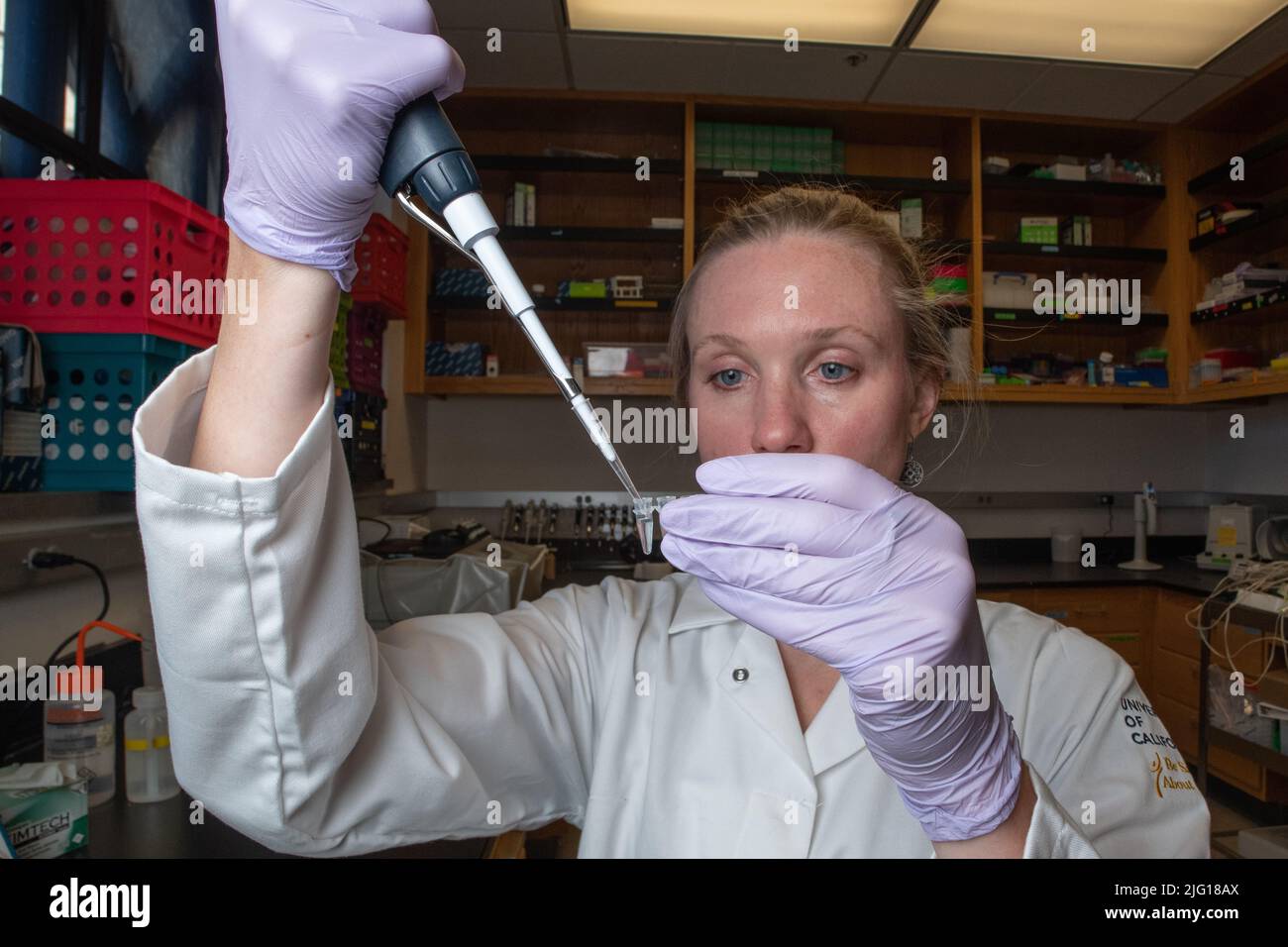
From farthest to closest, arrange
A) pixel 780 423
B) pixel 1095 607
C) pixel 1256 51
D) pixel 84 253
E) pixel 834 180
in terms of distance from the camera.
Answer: pixel 834 180 → pixel 1095 607 → pixel 1256 51 → pixel 84 253 → pixel 780 423

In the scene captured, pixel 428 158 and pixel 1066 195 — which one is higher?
pixel 1066 195

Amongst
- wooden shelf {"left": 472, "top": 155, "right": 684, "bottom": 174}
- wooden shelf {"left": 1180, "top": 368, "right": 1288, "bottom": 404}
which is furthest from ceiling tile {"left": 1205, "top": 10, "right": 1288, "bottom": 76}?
wooden shelf {"left": 472, "top": 155, "right": 684, "bottom": 174}

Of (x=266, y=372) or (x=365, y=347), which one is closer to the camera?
(x=266, y=372)

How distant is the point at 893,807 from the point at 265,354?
2.52ft

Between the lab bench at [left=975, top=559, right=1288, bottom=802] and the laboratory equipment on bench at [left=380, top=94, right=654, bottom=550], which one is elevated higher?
the laboratory equipment on bench at [left=380, top=94, right=654, bottom=550]

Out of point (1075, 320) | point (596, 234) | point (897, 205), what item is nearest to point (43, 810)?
point (596, 234)

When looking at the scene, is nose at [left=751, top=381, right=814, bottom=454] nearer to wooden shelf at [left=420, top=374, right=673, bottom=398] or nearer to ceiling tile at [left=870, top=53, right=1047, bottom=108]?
wooden shelf at [left=420, top=374, right=673, bottom=398]

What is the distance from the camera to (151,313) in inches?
52.6

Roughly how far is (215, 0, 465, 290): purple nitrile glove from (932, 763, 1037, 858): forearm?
696 millimetres

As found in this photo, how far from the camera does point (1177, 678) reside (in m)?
3.30

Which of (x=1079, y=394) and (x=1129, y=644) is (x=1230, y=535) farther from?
(x=1079, y=394)

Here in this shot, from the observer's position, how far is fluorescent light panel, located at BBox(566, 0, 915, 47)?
9.29 ft

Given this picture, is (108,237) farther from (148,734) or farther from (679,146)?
(679,146)

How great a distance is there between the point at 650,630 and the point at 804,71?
297cm
